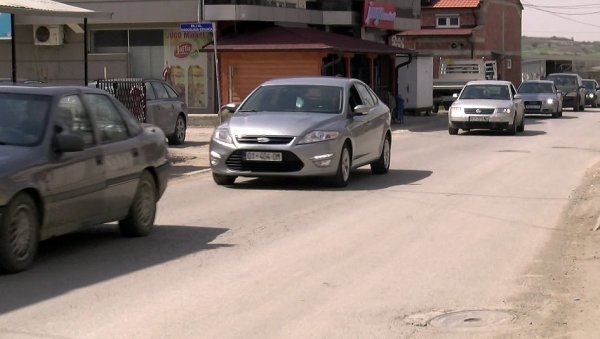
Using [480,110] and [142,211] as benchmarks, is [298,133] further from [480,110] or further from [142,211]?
[480,110]

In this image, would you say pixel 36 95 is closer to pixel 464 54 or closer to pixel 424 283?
pixel 424 283

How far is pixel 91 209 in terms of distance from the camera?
383 inches

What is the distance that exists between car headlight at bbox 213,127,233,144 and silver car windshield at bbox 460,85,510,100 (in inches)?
664

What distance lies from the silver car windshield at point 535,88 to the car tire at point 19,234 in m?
36.3

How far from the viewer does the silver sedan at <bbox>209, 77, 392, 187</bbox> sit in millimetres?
15148

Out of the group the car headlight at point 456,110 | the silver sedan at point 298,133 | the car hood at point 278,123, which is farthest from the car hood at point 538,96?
the car hood at point 278,123

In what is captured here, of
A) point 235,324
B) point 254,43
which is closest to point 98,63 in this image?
point 254,43

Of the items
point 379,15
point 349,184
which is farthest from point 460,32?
point 349,184

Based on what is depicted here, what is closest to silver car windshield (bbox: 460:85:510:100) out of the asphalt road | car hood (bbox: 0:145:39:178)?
the asphalt road

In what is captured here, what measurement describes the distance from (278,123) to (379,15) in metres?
26.9

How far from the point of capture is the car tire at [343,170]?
51.1 feet

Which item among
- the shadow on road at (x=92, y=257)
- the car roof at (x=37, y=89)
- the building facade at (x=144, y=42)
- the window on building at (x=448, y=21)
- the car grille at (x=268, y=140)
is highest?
the window on building at (x=448, y=21)

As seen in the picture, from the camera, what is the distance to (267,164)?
15.2 metres

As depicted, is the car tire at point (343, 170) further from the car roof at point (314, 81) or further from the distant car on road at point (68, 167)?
the distant car on road at point (68, 167)
